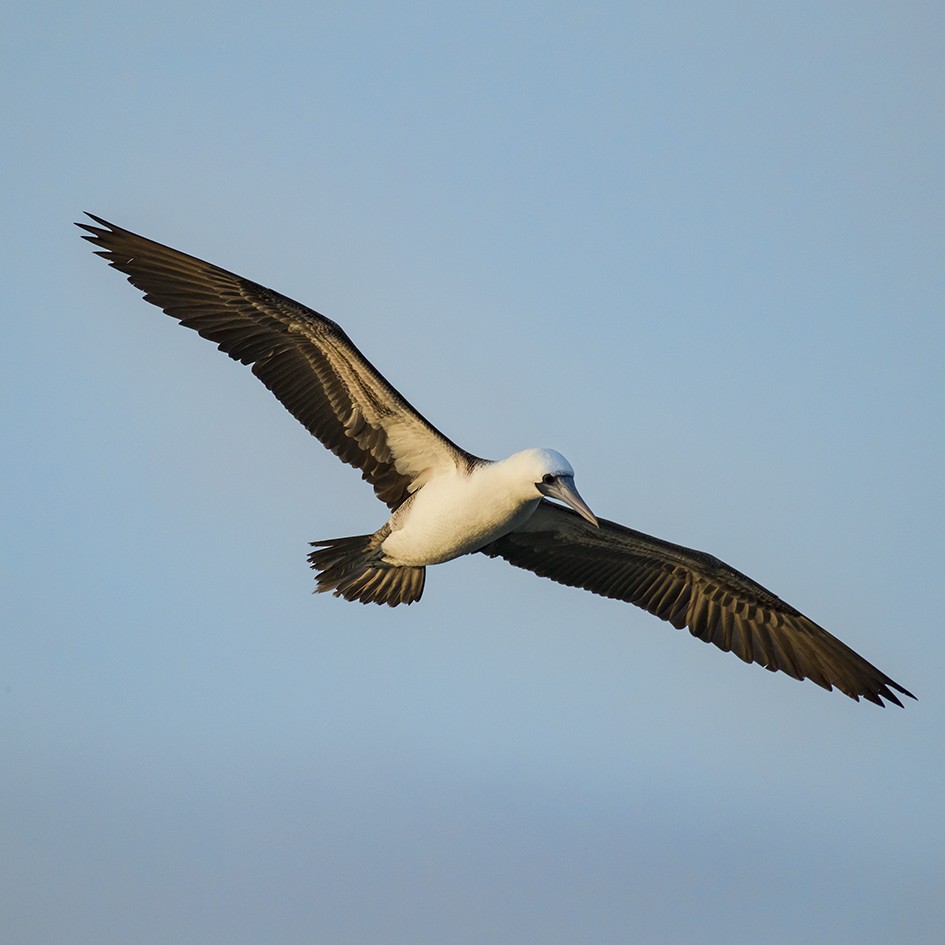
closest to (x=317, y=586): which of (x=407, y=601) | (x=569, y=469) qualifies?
(x=407, y=601)

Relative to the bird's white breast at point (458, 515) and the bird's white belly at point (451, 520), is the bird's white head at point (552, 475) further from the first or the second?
the bird's white belly at point (451, 520)

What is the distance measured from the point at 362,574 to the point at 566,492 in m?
2.27

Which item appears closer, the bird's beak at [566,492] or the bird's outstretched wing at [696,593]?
the bird's beak at [566,492]

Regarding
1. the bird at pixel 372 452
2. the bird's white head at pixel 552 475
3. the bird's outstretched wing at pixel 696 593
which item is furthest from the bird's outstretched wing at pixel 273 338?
the bird's outstretched wing at pixel 696 593

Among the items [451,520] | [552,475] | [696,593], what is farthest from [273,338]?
[696,593]

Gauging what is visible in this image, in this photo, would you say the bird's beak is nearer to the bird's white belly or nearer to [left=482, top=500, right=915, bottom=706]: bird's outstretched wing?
the bird's white belly

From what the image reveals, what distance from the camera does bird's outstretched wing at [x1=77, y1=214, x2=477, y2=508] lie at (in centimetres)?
1231

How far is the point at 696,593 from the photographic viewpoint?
47.0 ft

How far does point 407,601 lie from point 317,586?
0.79 metres

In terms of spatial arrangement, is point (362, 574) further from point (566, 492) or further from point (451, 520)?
point (566, 492)

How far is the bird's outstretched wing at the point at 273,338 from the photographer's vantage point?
1231cm

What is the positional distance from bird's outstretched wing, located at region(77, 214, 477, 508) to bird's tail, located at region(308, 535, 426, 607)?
3.23ft

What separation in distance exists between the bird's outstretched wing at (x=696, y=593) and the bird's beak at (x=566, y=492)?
6.29 feet

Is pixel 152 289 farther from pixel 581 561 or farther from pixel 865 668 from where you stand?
pixel 865 668
